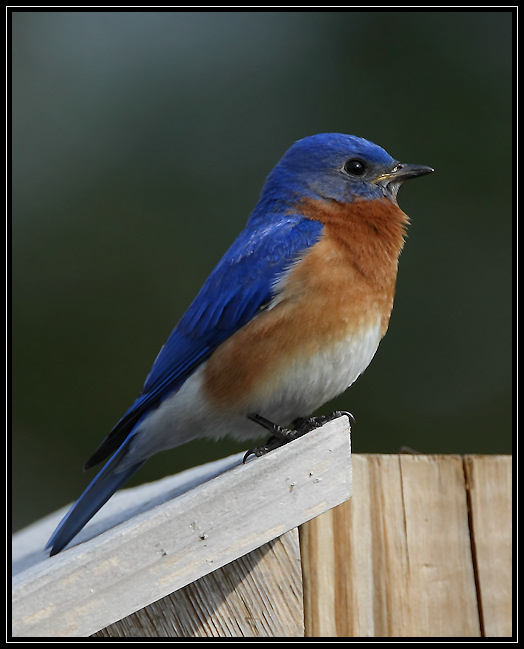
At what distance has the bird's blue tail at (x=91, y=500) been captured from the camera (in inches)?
128

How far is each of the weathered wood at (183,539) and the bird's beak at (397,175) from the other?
1586 millimetres

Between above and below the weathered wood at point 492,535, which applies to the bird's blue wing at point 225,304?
above

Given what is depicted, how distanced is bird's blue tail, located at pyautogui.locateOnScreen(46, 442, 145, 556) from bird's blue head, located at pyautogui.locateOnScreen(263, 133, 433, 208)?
54.2 inches

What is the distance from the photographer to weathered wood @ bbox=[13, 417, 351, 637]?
93.9 inches

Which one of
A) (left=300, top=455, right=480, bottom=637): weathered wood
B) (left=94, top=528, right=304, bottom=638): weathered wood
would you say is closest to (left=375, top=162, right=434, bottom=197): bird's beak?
(left=300, top=455, right=480, bottom=637): weathered wood

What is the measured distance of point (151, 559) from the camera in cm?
248

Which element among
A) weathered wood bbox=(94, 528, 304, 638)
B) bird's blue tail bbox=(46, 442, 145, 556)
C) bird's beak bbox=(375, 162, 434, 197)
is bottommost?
weathered wood bbox=(94, 528, 304, 638)

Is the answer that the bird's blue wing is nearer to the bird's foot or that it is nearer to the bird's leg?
the bird's foot

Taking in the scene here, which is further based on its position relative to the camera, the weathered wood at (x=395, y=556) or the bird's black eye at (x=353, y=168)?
the bird's black eye at (x=353, y=168)

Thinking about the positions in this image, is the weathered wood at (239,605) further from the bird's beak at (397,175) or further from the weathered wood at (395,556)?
the bird's beak at (397,175)

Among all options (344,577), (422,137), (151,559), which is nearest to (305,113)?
(422,137)

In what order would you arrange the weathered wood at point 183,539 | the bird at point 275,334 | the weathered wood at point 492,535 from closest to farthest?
the weathered wood at point 183,539 → the weathered wood at point 492,535 → the bird at point 275,334

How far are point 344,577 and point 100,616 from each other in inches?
38.5

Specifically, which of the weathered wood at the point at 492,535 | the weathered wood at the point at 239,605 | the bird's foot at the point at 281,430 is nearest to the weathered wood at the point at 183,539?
the weathered wood at the point at 239,605
